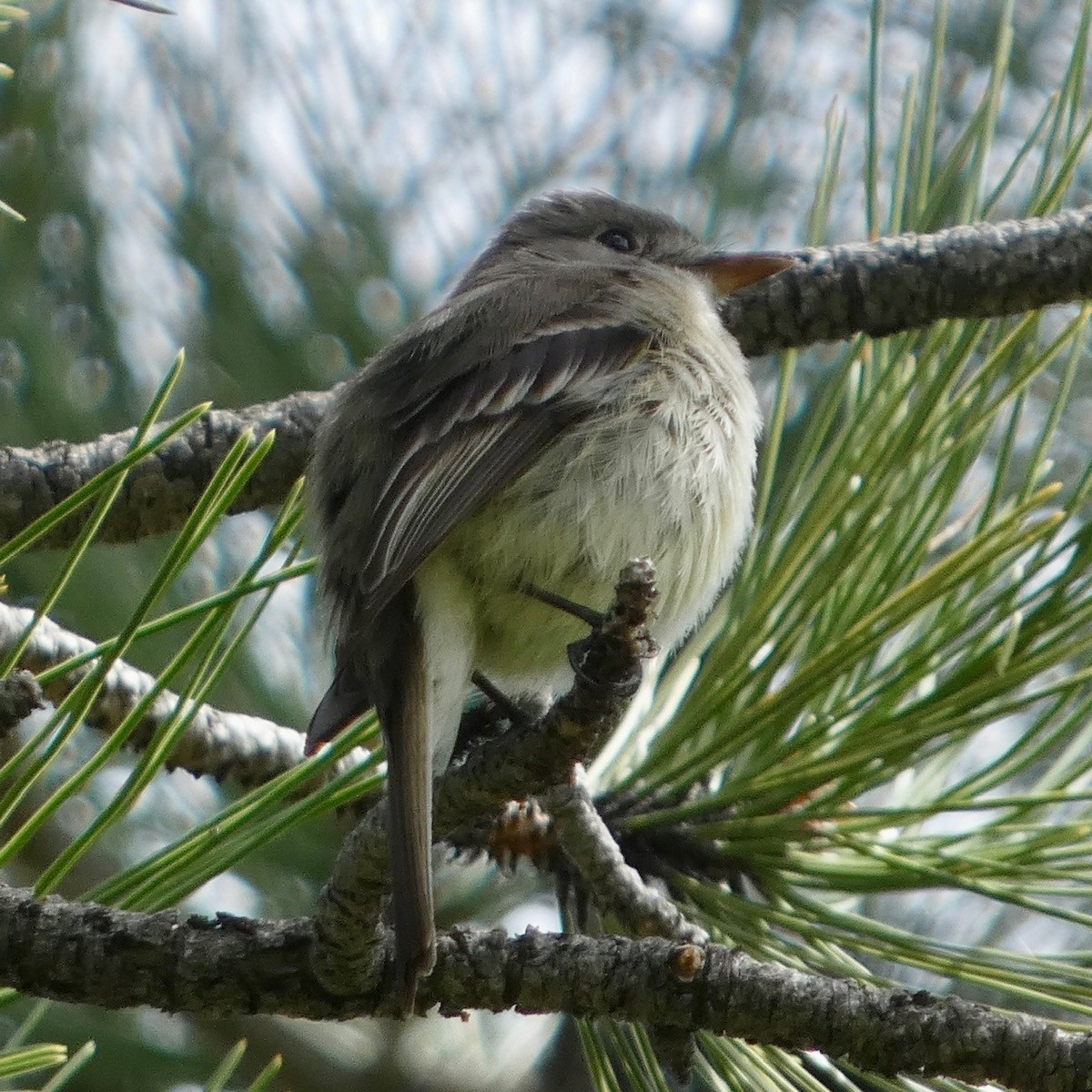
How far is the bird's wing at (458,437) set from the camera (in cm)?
198

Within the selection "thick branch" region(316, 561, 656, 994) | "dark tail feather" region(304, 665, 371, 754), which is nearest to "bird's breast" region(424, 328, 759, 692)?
"dark tail feather" region(304, 665, 371, 754)

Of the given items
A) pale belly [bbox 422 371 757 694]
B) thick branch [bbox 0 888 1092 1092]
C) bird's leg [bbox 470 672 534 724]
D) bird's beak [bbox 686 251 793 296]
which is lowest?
thick branch [bbox 0 888 1092 1092]

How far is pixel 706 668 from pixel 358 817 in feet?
1.85

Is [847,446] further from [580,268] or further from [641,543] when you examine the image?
[580,268]

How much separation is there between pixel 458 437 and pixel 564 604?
31cm

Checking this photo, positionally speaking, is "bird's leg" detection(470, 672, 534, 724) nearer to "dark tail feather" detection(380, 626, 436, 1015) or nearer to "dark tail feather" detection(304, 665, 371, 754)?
"dark tail feather" detection(304, 665, 371, 754)

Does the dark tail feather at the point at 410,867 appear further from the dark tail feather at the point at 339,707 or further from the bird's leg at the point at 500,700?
the bird's leg at the point at 500,700

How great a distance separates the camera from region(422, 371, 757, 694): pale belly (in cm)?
208

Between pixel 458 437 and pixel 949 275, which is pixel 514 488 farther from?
pixel 949 275

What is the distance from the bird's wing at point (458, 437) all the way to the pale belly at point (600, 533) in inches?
1.9

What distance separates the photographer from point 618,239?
9.70ft

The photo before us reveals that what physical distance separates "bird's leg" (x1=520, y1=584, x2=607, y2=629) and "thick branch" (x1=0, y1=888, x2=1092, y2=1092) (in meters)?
0.53

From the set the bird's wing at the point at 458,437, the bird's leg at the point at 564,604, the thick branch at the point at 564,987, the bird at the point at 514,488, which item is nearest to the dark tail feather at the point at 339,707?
the bird at the point at 514,488

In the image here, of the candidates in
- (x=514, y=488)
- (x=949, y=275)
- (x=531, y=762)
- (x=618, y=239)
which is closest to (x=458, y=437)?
(x=514, y=488)
